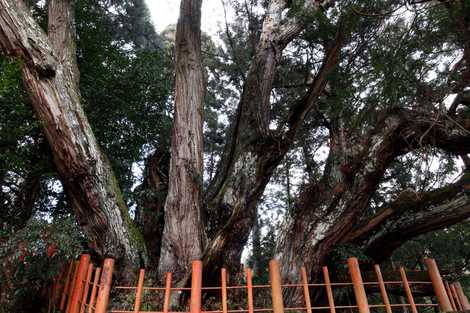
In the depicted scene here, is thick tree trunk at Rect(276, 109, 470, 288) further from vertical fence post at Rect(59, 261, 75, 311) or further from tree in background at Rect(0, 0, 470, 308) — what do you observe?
vertical fence post at Rect(59, 261, 75, 311)

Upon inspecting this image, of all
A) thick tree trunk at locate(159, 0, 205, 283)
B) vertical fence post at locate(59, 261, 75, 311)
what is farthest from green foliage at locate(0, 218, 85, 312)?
thick tree trunk at locate(159, 0, 205, 283)

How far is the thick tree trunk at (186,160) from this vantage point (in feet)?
11.4

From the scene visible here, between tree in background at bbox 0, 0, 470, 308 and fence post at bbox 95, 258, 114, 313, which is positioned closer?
fence post at bbox 95, 258, 114, 313

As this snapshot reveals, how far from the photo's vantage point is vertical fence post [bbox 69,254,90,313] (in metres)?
2.75

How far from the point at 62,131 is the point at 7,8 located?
149cm

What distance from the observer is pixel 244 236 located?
3650 mm

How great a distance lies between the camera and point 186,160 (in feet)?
12.7

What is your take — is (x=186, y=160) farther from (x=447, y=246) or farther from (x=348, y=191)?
(x=447, y=246)

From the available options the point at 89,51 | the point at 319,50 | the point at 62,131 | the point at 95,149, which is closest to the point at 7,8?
the point at 62,131

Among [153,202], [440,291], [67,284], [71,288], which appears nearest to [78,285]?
[71,288]

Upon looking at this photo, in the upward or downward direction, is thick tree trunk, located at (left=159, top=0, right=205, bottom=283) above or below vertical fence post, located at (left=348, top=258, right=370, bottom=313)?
above

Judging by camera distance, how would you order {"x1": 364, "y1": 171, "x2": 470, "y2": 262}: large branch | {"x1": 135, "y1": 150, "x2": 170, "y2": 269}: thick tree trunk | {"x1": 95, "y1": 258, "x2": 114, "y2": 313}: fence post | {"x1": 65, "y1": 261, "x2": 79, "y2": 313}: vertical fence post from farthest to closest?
{"x1": 135, "y1": 150, "x2": 170, "y2": 269}: thick tree trunk → {"x1": 364, "y1": 171, "x2": 470, "y2": 262}: large branch → {"x1": 65, "y1": 261, "x2": 79, "y2": 313}: vertical fence post → {"x1": 95, "y1": 258, "x2": 114, "y2": 313}: fence post

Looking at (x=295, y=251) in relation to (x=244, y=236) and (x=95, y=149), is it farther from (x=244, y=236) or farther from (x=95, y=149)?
(x=95, y=149)

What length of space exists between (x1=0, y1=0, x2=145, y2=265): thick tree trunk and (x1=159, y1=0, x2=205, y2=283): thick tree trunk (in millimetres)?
576
